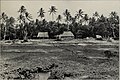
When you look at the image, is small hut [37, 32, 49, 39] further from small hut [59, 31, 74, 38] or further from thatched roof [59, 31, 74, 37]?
thatched roof [59, 31, 74, 37]

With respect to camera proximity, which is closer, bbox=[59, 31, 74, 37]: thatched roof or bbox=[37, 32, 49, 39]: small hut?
bbox=[37, 32, 49, 39]: small hut

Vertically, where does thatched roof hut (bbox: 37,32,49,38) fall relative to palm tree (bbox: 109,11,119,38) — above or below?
below

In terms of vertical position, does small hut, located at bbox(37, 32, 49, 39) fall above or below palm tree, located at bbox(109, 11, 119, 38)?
below

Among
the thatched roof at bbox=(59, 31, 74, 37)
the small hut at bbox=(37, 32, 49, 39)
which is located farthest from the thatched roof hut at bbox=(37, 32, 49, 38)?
the thatched roof at bbox=(59, 31, 74, 37)

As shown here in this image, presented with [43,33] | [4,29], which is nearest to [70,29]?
[43,33]

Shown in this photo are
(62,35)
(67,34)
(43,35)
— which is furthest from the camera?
(62,35)

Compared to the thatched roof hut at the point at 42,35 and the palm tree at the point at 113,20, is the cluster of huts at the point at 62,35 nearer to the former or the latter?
the thatched roof hut at the point at 42,35

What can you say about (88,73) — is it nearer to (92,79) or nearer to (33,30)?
(92,79)

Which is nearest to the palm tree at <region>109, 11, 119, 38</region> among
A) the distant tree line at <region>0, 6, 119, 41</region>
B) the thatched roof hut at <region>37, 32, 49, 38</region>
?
the distant tree line at <region>0, 6, 119, 41</region>

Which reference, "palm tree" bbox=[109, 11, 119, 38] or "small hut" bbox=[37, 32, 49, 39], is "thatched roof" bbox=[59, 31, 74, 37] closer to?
"small hut" bbox=[37, 32, 49, 39]

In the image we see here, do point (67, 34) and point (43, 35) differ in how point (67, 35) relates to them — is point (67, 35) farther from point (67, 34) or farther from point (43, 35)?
point (43, 35)

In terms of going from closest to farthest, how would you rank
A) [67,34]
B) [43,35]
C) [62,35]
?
1. [43,35]
2. [67,34]
3. [62,35]

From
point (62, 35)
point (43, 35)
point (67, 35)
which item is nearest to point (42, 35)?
point (43, 35)

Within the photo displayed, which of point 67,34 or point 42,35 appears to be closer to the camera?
point 42,35
